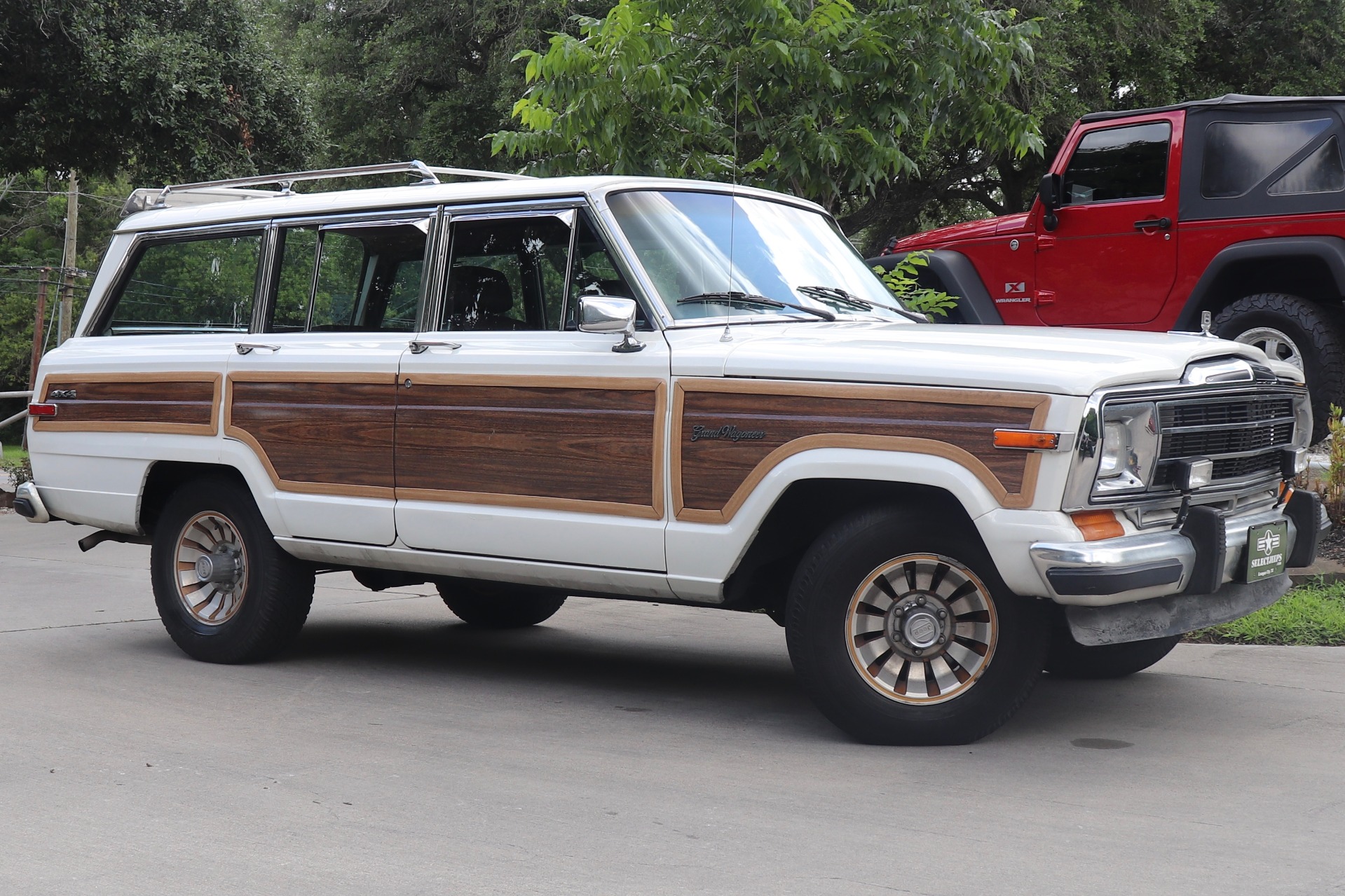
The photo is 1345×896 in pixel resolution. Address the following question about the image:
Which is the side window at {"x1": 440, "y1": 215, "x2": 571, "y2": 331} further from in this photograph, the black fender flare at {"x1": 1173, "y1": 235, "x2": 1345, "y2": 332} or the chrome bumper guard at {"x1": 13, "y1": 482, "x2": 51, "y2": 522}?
the black fender flare at {"x1": 1173, "y1": 235, "x2": 1345, "y2": 332}

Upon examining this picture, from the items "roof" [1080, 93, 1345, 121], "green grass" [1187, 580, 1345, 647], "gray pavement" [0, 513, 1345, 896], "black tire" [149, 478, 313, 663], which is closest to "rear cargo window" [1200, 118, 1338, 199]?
"roof" [1080, 93, 1345, 121]

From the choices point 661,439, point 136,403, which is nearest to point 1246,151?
point 661,439

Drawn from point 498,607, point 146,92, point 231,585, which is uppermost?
point 146,92

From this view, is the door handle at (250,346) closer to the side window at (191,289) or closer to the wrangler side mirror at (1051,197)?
the side window at (191,289)

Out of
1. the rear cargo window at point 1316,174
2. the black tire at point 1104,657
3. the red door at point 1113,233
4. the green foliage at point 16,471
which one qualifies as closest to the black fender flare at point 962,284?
the red door at point 1113,233

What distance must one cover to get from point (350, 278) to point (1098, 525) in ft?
12.1

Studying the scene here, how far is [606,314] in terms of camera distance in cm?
555

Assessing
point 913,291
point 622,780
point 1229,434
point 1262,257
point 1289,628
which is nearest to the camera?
point 622,780

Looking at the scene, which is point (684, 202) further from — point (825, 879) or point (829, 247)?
point (825, 879)

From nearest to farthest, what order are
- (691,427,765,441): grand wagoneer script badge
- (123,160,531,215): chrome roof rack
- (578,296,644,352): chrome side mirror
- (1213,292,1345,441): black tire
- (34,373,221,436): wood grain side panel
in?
(691,427,765,441): grand wagoneer script badge → (578,296,644,352): chrome side mirror → (34,373,221,436): wood grain side panel → (123,160,531,215): chrome roof rack → (1213,292,1345,441): black tire

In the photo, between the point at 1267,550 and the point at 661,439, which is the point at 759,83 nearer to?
the point at 661,439

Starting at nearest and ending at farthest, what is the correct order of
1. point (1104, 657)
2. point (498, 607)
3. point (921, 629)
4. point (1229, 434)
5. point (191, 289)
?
point (921, 629) → point (1229, 434) → point (1104, 657) → point (191, 289) → point (498, 607)

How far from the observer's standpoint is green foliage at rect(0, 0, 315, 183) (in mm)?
16062

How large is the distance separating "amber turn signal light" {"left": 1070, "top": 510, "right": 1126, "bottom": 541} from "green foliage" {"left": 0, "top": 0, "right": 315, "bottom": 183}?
1396 cm
